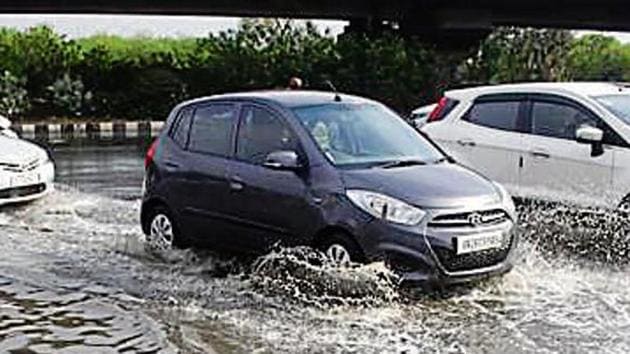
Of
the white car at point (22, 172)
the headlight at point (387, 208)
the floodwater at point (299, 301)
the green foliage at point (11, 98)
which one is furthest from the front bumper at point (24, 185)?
the green foliage at point (11, 98)

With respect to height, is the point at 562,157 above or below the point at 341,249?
above

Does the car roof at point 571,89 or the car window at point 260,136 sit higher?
the car roof at point 571,89

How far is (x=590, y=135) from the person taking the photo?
34.8ft

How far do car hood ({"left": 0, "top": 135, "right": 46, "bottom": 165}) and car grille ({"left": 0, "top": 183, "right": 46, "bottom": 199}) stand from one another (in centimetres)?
31

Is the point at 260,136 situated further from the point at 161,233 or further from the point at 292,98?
the point at 161,233

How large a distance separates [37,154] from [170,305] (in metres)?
5.63

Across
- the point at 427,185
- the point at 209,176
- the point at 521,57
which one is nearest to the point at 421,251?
the point at 427,185

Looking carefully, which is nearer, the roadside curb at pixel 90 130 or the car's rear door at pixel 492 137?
the car's rear door at pixel 492 137

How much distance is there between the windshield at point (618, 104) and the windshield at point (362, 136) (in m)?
2.37

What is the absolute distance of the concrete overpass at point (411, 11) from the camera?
31.2m

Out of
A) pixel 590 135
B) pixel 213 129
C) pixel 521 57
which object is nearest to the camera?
pixel 213 129

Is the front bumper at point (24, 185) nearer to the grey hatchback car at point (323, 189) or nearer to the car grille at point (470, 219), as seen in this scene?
the grey hatchback car at point (323, 189)

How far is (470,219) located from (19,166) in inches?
A: 251

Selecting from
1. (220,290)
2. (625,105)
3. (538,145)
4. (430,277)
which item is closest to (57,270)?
(220,290)
